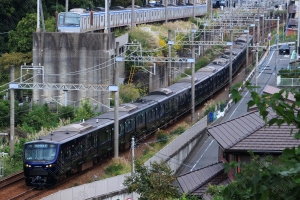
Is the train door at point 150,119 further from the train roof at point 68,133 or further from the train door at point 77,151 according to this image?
the train door at point 77,151

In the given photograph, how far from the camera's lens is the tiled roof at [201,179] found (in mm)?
18469

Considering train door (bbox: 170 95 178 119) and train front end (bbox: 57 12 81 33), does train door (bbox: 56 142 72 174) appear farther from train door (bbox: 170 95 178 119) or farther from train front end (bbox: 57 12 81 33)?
train front end (bbox: 57 12 81 33)

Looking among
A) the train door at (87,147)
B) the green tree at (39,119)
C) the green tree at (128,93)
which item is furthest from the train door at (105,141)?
the green tree at (128,93)

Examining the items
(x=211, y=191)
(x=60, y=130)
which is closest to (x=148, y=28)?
(x=60, y=130)

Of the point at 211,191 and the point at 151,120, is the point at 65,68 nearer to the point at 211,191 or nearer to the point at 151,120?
the point at 151,120

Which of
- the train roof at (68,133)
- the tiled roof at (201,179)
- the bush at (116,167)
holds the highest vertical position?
the train roof at (68,133)

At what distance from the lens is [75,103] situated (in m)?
34.9

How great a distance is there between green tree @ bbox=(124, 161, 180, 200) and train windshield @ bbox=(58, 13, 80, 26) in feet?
66.9

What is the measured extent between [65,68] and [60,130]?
11290 millimetres

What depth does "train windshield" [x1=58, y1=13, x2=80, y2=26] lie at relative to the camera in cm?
3769

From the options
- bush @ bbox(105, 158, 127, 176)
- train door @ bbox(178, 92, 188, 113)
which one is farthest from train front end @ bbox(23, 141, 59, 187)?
train door @ bbox(178, 92, 188, 113)

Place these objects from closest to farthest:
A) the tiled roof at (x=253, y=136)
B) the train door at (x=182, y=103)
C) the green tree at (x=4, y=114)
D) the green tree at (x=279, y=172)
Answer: the green tree at (x=279, y=172)
the tiled roof at (x=253, y=136)
the green tree at (x=4, y=114)
the train door at (x=182, y=103)

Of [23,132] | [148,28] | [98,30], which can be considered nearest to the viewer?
[23,132]

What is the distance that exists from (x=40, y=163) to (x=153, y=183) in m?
5.53
